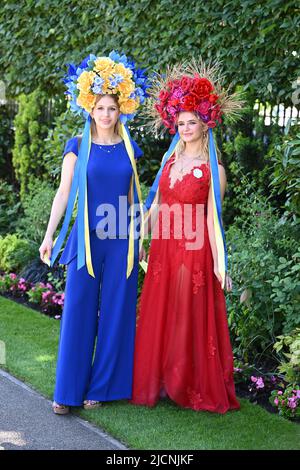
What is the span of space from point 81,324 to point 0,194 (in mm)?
5490

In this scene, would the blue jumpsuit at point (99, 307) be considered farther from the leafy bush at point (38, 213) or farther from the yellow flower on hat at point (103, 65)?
the leafy bush at point (38, 213)

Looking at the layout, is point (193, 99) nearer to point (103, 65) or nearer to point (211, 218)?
point (103, 65)

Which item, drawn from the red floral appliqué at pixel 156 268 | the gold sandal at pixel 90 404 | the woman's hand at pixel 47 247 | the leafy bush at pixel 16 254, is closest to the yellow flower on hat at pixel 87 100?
the woman's hand at pixel 47 247

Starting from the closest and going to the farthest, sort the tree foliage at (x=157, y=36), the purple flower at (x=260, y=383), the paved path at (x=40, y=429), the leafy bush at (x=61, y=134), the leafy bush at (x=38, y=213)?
the paved path at (x=40, y=429), the purple flower at (x=260, y=383), the tree foliage at (x=157, y=36), the leafy bush at (x=61, y=134), the leafy bush at (x=38, y=213)

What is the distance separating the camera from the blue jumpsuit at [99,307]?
471 centimetres

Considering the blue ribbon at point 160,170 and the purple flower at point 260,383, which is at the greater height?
the blue ribbon at point 160,170

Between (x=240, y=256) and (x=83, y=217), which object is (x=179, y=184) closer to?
(x=83, y=217)

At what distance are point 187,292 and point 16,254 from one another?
3.75 m

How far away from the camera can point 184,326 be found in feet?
15.6

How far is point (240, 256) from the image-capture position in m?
5.54

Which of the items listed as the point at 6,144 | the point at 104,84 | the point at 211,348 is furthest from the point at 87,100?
the point at 6,144

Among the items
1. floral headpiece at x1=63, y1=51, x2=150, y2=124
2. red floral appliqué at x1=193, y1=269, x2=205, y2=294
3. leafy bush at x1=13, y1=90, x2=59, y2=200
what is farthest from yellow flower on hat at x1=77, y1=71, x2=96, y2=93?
leafy bush at x1=13, y1=90, x2=59, y2=200

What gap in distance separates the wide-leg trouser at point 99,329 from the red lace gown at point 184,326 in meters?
0.12

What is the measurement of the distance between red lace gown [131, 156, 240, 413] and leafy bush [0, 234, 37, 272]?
3.51 m
